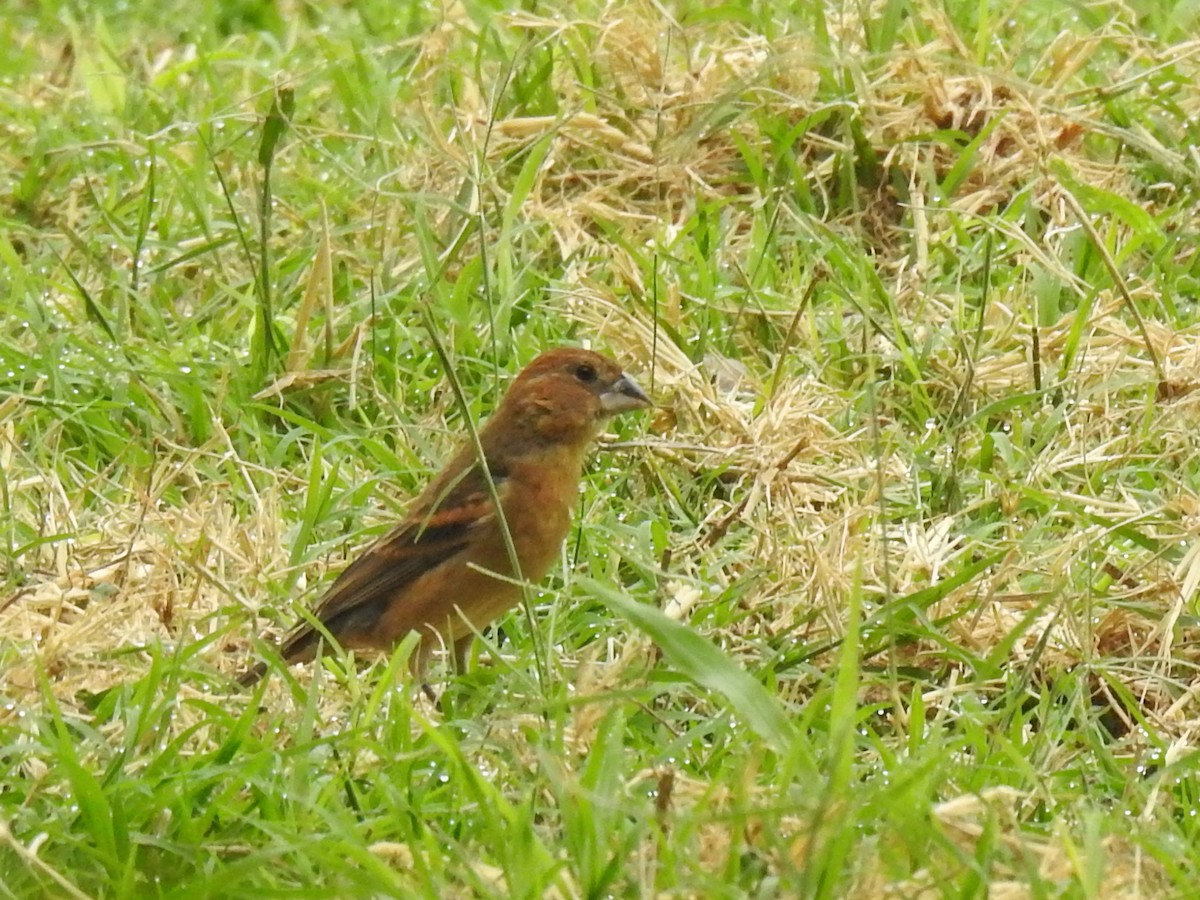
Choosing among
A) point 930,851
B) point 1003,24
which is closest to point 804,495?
point 930,851

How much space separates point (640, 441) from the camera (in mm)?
4621

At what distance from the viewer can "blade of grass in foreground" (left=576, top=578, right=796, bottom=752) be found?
309cm

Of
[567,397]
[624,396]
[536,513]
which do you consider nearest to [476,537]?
[536,513]

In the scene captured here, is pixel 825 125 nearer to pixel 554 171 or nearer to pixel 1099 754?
pixel 554 171

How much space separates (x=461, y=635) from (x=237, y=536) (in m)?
0.56

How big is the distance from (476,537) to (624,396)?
49cm

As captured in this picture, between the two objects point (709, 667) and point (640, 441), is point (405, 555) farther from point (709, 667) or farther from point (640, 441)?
point (709, 667)

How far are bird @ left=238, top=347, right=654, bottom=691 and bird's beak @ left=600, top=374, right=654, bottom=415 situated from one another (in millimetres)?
28

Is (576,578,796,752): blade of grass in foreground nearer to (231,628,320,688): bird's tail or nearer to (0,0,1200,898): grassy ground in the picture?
(0,0,1200,898): grassy ground

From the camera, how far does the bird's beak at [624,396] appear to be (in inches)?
176

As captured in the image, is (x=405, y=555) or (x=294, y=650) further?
(x=405, y=555)

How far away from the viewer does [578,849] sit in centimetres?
292

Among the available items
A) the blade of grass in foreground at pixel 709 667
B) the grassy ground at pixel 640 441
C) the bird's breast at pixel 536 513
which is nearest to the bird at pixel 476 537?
the bird's breast at pixel 536 513

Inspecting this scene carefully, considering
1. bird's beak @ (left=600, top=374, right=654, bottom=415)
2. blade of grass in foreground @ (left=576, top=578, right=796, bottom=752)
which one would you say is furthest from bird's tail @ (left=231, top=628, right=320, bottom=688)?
blade of grass in foreground @ (left=576, top=578, right=796, bottom=752)
